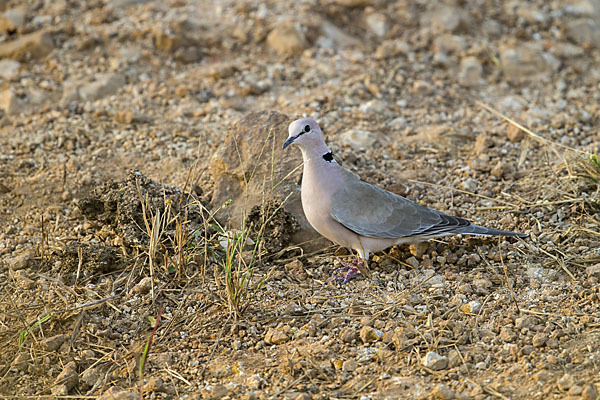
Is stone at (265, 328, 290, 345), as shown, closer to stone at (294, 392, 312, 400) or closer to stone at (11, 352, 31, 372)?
stone at (294, 392, 312, 400)

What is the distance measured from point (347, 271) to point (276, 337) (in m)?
0.80

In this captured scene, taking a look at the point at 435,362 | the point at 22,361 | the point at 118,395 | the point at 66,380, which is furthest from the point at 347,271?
the point at 22,361

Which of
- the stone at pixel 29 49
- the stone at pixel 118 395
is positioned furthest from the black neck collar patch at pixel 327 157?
the stone at pixel 29 49

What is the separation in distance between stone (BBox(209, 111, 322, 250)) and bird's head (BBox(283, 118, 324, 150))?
423 millimetres

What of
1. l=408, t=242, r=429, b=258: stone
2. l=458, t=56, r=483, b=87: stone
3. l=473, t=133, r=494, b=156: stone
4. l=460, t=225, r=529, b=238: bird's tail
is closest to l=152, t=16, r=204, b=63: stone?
l=458, t=56, r=483, b=87: stone

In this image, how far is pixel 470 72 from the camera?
6.26 m

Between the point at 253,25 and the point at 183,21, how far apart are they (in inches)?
26.2

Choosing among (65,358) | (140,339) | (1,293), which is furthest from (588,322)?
(1,293)

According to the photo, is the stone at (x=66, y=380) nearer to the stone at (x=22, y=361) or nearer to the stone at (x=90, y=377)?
the stone at (x=90, y=377)

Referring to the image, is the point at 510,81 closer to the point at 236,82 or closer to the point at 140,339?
the point at 236,82

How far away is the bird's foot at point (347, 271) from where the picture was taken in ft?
12.9

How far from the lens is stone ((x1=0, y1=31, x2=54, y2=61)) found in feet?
20.6

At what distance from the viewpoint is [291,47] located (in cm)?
Result: 630

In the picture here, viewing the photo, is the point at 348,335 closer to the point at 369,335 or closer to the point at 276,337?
the point at 369,335
